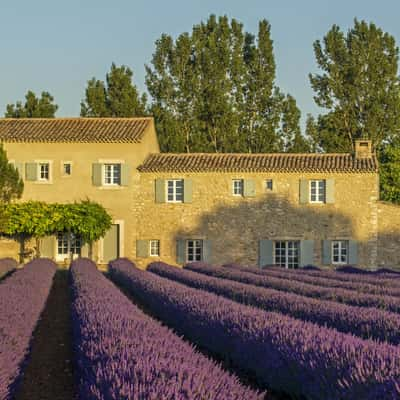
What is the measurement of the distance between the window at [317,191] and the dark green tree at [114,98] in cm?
1430

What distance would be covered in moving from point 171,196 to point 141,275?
1143cm

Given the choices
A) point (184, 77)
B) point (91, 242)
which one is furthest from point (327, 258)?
point (184, 77)

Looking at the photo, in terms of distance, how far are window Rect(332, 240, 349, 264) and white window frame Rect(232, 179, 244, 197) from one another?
162 inches

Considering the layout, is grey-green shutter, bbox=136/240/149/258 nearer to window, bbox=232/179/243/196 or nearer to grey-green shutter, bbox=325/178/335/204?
window, bbox=232/179/243/196

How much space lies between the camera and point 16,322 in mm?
8594

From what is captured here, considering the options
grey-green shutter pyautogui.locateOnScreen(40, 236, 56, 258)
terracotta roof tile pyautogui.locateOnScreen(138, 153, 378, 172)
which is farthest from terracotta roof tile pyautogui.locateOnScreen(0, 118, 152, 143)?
grey-green shutter pyautogui.locateOnScreen(40, 236, 56, 258)

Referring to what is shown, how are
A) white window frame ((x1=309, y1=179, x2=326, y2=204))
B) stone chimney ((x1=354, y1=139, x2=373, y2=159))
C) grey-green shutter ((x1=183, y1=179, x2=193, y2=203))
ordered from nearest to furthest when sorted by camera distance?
white window frame ((x1=309, y1=179, x2=326, y2=204)) → grey-green shutter ((x1=183, y1=179, x2=193, y2=203)) → stone chimney ((x1=354, y1=139, x2=373, y2=159))

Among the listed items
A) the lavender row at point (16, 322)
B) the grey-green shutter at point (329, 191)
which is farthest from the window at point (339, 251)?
the lavender row at point (16, 322)

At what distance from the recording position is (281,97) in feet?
120

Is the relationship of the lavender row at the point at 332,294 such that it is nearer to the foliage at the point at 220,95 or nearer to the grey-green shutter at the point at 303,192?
the grey-green shutter at the point at 303,192

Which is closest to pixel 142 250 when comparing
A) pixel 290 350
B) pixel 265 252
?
pixel 265 252

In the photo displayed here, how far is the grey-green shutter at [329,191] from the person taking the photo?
28.2 m

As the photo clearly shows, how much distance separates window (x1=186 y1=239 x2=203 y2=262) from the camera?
28.5 metres

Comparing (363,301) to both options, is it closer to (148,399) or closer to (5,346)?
(5,346)
